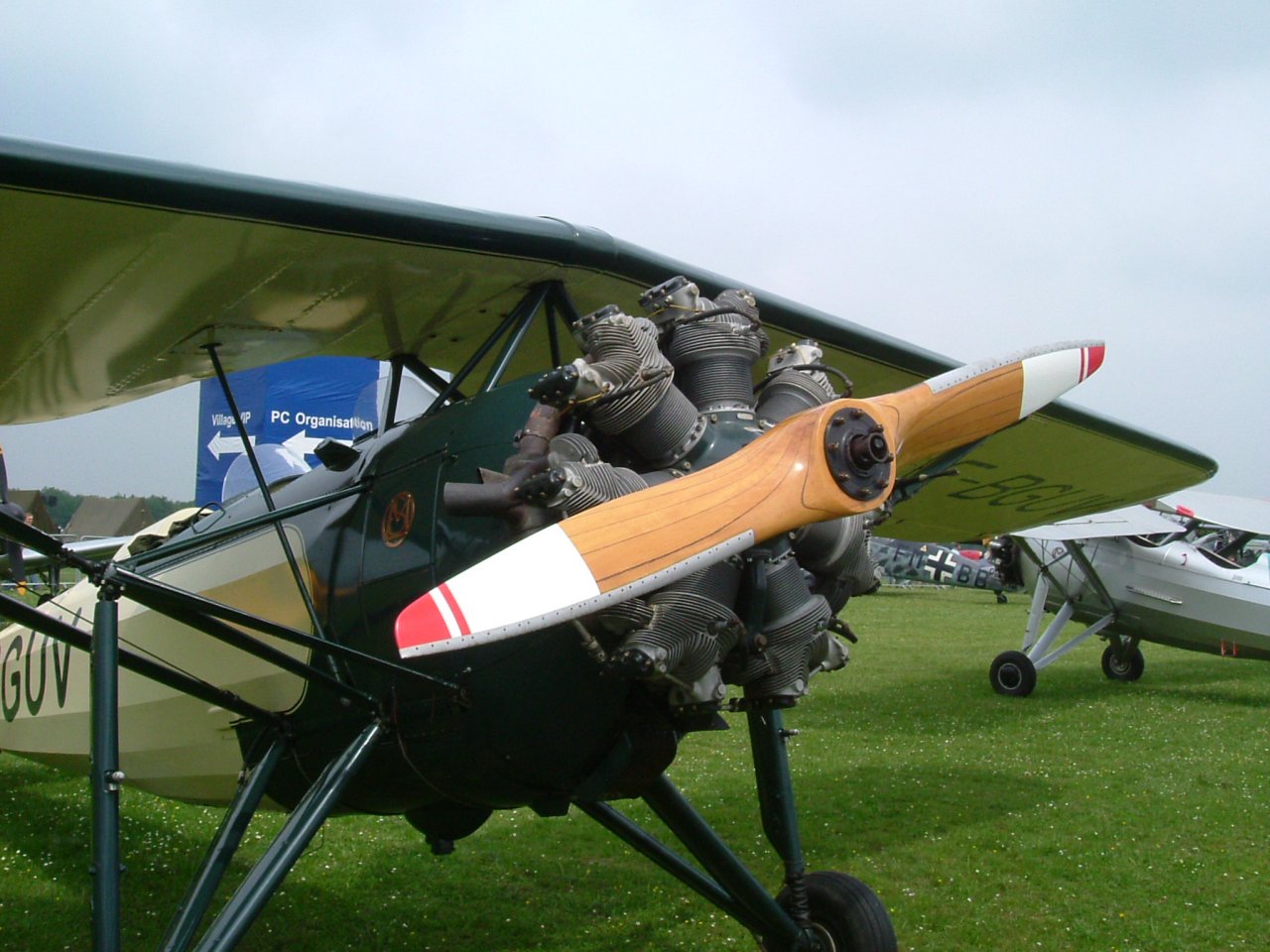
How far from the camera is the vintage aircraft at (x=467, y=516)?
2688 millimetres

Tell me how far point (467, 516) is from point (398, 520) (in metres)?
0.77

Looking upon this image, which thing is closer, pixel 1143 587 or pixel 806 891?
pixel 806 891

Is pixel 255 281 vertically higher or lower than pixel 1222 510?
higher

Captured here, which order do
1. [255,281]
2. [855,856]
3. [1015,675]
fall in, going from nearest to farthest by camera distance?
[255,281], [855,856], [1015,675]

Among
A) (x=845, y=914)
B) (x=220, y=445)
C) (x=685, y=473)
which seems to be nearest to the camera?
(x=685, y=473)

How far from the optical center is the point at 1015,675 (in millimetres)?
12992

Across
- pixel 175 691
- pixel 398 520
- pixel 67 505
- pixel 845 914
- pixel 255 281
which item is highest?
pixel 255 281

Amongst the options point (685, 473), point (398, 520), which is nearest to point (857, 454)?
point (685, 473)

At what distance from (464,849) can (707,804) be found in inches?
70.5

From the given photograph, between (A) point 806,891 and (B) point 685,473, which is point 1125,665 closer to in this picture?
(A) point 806,891

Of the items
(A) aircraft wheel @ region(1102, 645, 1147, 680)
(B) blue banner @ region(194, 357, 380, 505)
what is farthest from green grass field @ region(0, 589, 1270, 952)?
(B) blue banner @ region(194, 357, 380, 505)

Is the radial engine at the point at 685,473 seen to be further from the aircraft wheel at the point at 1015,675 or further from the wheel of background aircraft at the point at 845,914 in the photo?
the aircraft wheel at the point at 1015,675

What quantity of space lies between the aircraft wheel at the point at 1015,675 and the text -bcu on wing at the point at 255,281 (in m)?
8.26

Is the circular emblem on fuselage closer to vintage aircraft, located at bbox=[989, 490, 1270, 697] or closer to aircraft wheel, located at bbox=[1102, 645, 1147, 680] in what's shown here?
vintage aircraft, located at bbox=[989, 490, 1270, 697]
